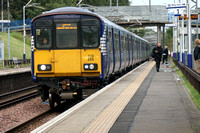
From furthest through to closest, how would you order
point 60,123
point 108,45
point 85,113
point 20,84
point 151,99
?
point 20,84
point 108,45
point 151,99
point 85,113
point 60,123

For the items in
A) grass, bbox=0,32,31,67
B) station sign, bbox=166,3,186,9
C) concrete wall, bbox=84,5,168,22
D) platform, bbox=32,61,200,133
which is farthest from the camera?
concrete wall, bbox=84,5,168,22

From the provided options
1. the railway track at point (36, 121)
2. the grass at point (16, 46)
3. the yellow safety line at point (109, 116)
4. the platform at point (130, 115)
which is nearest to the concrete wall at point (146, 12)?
the grass at point (16, 46)

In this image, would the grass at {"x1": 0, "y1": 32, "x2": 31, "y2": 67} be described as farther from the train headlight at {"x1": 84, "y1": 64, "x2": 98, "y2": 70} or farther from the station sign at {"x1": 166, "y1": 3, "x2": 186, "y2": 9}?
the train headlight at {"x1": 84, "y1": 64, "x2": 98, "y2": 70}

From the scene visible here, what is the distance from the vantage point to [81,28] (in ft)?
46.9

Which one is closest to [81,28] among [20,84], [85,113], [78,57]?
[78,57]

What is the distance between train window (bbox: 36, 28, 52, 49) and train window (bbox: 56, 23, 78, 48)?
0.30 meters

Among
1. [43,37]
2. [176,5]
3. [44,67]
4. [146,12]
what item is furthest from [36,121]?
[146,12]

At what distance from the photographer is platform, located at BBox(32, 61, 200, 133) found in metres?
8.25

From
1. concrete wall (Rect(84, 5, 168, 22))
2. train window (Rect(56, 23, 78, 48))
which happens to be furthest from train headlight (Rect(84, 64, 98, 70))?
concrete wall (Rect(84, 5, 168, 22))

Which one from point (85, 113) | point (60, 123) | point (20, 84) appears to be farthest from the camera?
point (20, 84)

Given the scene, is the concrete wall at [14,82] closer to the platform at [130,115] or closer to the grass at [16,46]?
the platform at [130,115]

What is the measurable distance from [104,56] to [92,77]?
2.97 feet

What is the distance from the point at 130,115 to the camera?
9.75 meters

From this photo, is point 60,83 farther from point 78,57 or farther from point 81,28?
point 81,28
